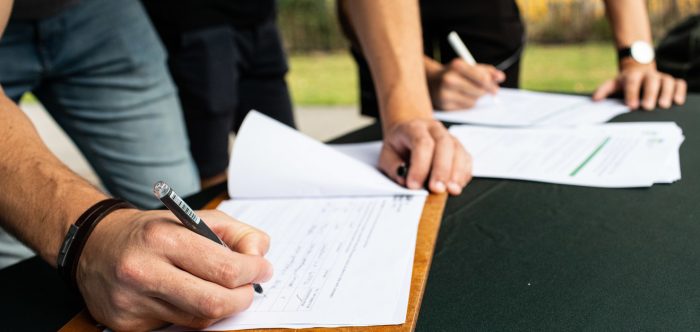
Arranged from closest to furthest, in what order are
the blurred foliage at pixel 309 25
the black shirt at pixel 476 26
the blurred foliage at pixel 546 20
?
the black shirt at pixel 476 26
the blurred foliage at pixel 546 20
the blurred foliage at pixel 309 25

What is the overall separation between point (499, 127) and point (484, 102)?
238mm

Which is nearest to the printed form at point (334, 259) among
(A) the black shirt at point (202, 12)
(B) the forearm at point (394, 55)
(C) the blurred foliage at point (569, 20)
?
(B) the forearm at point (394, 55)

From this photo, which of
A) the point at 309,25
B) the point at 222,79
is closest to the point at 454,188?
the point at 222,79

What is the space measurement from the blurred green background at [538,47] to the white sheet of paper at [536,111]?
4.26m

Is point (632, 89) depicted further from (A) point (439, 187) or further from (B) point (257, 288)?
(B) point (257, 288)

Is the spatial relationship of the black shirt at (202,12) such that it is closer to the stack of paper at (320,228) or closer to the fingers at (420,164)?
the stack of paper at (320,228)

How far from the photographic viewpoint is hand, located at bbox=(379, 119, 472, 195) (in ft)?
3.38

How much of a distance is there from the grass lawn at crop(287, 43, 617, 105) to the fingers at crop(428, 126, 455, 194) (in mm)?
4485

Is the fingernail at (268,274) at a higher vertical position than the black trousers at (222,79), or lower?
higher

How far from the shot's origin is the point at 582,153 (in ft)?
3.78

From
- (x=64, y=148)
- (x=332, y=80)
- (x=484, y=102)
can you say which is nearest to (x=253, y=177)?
(x=484, y=102)

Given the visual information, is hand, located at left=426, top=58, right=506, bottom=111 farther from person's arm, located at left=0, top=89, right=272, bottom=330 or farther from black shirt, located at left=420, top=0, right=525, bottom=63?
person's arm, located at left=0, top=89, right=272, bottom=330

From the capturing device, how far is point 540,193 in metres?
0.99

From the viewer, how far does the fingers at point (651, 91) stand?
4.82ft
